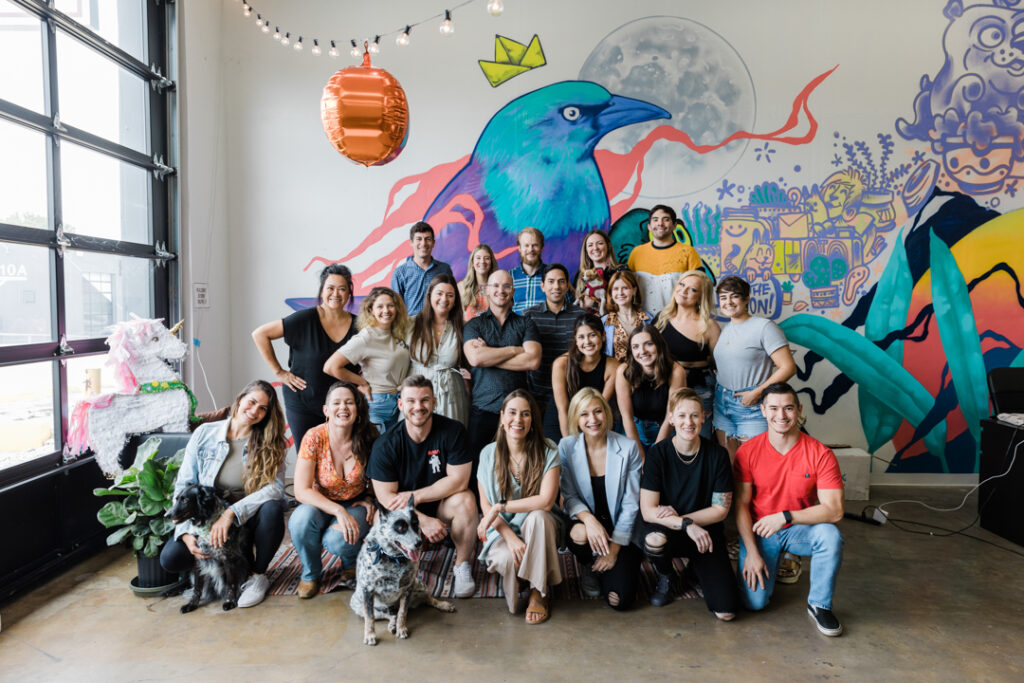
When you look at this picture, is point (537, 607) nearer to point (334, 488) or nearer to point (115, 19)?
point (334, 488)

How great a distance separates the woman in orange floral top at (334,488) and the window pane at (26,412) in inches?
53.9

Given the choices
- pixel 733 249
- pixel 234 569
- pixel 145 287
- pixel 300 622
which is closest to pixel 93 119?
pixel 145 287

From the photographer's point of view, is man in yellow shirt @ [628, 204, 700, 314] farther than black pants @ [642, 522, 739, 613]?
Yes

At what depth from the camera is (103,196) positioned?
361cm

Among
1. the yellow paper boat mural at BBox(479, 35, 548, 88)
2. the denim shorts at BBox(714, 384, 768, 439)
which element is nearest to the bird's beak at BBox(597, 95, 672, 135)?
the yellow paper boat mural at BBox(479, 35, 548, 88)

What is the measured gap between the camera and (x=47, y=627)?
8.41 ft

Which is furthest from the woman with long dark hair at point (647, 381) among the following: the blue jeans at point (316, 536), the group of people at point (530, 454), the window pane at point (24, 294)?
the window pane at point (24, 294)

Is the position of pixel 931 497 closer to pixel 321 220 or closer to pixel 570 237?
pixel 570 237

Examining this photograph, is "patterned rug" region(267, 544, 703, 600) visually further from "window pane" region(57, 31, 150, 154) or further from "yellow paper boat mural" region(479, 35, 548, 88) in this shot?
"yellow paper boat mural" region(479, 35, 548, 88)

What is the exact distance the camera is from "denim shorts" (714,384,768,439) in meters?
3.31

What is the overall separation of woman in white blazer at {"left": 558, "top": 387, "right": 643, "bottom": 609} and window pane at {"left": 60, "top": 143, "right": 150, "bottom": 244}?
9.45ft

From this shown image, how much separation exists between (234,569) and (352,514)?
22.1 inches

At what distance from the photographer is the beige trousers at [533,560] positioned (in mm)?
2625

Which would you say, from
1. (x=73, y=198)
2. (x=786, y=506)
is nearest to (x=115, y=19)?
(x=73, y=198)
